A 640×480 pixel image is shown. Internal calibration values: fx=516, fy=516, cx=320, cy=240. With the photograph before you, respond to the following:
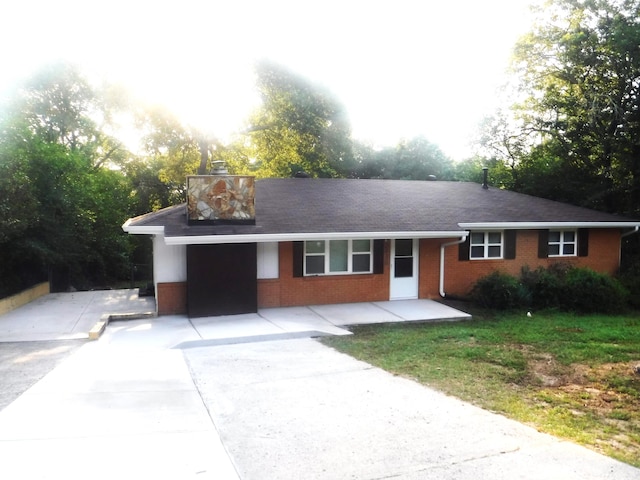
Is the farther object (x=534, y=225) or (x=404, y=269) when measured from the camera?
(x=534, y=225)

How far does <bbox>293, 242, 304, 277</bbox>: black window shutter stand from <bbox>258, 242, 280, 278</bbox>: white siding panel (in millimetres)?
453

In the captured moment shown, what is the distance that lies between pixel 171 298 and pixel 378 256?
5.53 meters

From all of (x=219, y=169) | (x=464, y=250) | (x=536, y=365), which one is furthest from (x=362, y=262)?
(x=536, y=365)

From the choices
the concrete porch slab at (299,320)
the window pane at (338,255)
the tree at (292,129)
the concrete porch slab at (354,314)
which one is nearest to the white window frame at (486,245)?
the concrete porch slab at (354,314)

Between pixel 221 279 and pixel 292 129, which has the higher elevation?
pixel 292 129

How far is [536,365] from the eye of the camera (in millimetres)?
8258

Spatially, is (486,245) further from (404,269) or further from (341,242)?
(341,242)

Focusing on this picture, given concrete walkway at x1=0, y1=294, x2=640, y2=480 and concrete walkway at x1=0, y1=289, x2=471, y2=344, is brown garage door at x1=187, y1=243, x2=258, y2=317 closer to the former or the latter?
concrete walkway at x1=0, y1=289, x2=471, y2=344

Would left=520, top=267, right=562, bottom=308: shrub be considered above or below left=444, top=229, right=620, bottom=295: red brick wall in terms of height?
below

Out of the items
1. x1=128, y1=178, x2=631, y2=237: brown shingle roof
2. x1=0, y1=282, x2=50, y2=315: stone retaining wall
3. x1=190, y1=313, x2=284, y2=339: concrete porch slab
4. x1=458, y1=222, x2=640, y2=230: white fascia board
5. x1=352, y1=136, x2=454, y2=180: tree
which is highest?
x1=352, y1=136, x2=454, y2=180: tree

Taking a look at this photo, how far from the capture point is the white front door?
1449 cm

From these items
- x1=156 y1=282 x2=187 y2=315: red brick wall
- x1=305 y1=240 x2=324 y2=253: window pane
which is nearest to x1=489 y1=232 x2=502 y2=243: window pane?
x1=305 y1=240 x2=324 y2=253: window pane

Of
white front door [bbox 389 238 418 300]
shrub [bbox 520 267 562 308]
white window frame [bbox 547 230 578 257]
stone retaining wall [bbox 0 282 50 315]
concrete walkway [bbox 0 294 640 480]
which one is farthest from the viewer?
white window frame [bbox 547 230 578 257]

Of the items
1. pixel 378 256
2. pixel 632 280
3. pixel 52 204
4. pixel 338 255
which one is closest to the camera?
pixel 338 255
